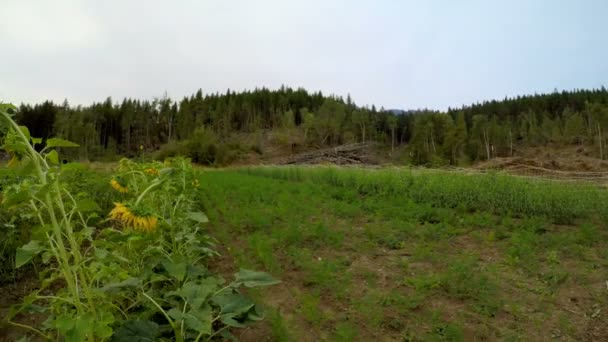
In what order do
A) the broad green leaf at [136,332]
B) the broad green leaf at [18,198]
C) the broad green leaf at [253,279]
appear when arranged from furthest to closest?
1. the broad green leaf at [253,279]
2. the broad green leaf at [136,332]
3. the broad green leaf at [18,198]

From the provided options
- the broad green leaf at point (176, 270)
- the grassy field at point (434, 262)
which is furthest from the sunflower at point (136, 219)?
the grassy field at point (434, 262)

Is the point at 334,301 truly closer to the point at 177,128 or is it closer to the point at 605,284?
the point at 605,284

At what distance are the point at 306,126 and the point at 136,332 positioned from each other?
1655 inches

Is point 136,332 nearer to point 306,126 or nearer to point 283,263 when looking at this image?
point 283,263

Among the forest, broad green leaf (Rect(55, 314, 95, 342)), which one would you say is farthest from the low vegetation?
the forest

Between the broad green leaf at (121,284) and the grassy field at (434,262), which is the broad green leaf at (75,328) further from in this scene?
the grassy field at (434,262)

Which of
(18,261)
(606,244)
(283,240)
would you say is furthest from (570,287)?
(18,261)

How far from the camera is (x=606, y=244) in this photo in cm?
454

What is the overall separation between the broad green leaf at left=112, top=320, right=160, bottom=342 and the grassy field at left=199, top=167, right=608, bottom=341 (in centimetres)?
98

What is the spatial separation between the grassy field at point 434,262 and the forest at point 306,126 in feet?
77.5

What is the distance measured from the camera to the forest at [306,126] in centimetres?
3497

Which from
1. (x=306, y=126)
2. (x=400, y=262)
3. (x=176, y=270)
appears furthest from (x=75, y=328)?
(x=306, y=126)

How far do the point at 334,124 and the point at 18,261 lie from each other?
42.2 metres

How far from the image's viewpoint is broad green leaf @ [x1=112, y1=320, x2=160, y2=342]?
4.60 feet
